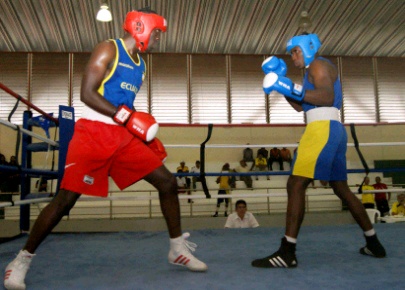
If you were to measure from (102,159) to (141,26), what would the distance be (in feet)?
1.99

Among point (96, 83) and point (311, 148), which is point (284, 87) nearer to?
point (311, 148)

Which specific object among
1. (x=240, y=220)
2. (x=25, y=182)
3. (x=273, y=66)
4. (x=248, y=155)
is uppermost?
(x=273, y=66)

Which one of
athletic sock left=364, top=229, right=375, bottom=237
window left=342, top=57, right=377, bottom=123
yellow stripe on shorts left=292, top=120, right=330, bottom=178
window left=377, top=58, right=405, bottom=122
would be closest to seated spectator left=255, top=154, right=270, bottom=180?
window left=342, top=57, right=377, bottom=123

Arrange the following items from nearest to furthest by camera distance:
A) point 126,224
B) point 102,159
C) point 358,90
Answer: point 102,159, point 126,224, point 358,90

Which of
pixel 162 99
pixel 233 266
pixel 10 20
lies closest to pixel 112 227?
pixel 162 99

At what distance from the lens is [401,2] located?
7852mm

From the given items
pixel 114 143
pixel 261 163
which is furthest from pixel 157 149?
pixel 261 163

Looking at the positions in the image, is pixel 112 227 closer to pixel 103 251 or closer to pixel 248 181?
pixel 248 181

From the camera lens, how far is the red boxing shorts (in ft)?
5.20

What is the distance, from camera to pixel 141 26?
174cm

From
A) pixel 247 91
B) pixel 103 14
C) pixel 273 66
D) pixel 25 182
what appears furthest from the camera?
pixel 247 91

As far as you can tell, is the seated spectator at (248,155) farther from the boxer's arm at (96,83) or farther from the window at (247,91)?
the boxer's arm at (96,83)

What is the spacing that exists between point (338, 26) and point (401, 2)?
1296mm

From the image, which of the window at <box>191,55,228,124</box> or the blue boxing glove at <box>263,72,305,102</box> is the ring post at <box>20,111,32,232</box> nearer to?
the blue boxing glove at <box>263,72,305,102</box>
